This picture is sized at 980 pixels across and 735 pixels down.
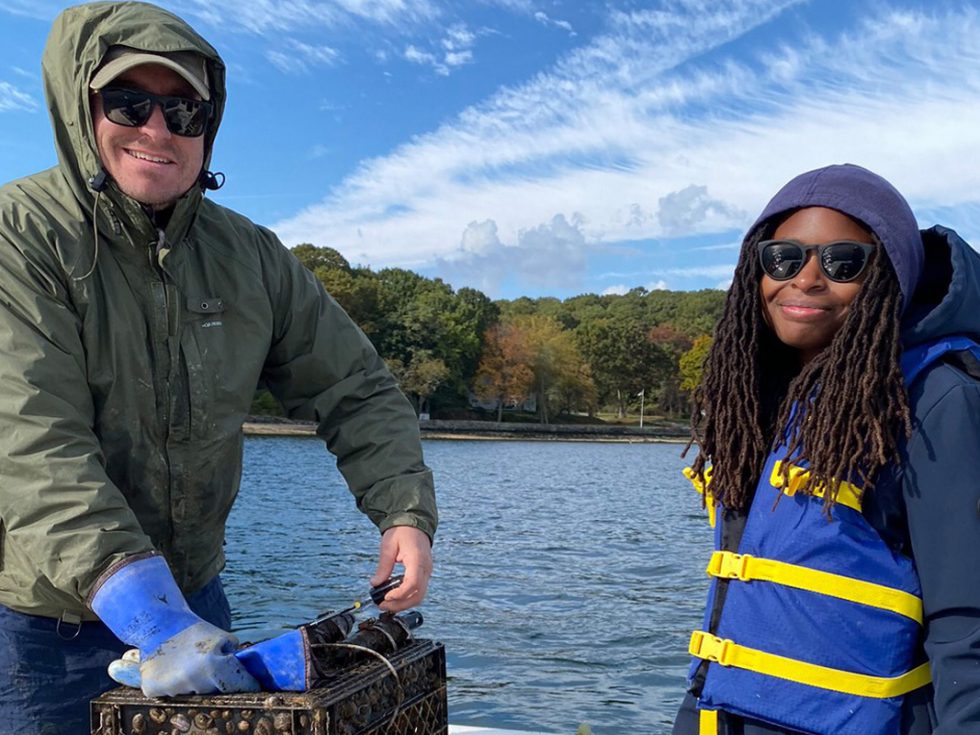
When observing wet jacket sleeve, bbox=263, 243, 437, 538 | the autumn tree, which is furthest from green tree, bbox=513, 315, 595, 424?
wet jacket sleeve, bbox=263, 243, 437, 538

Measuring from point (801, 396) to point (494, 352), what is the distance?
92.8m

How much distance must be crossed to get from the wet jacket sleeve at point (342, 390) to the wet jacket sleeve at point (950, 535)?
124 cm

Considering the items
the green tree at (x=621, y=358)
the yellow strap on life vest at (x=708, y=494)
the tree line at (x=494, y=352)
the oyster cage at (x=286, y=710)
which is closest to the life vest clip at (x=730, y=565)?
the yellow strap on life vest at (x=708, y=494)

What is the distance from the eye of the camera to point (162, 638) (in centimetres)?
193

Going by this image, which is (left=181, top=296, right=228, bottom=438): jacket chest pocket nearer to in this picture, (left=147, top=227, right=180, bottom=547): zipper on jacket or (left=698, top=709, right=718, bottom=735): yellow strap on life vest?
(left=147, top=227, right=180, bottom=547): zipper on jacket

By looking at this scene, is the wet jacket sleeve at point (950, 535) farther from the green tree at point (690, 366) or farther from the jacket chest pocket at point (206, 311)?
the green tree at point (690, 366)

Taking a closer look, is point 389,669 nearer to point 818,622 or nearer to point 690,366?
point 818,622

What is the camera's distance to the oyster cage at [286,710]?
1828mm

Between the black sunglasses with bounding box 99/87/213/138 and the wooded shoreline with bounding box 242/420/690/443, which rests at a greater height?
the black sunglasses with bounding box 99/87/213/138

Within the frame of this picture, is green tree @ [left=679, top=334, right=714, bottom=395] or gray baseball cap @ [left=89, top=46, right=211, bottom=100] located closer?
gray baseball cap @ [left=89, top=46, right=211, bottom=100]

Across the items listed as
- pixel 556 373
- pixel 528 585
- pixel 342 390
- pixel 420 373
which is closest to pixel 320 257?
pixel 420 373

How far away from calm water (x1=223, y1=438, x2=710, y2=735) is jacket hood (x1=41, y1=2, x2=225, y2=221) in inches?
212

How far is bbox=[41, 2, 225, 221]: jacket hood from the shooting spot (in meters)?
2.36

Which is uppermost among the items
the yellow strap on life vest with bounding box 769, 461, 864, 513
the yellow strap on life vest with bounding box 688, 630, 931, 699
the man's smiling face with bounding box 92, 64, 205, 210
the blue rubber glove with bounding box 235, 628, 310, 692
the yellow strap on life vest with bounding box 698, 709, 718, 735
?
the man's smiling face with bounding box 92, 64, 205, 210
